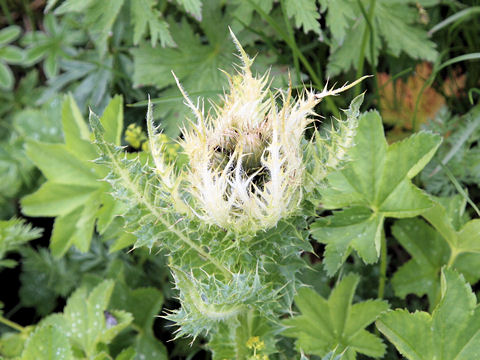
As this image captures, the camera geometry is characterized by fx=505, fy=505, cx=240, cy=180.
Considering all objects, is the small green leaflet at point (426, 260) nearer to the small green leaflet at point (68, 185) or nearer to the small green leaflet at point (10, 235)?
the small green leaflet at point (68, 185)

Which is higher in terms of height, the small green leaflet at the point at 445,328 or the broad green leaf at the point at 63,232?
the small green leaflet at the point at 445,328

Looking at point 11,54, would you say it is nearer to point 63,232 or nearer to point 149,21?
point 149,21

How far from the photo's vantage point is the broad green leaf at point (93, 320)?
6.05 feet

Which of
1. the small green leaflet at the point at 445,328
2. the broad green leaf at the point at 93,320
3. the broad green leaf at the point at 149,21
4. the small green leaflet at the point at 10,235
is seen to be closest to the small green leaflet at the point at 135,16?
the broad green leaf at the point at 149,21

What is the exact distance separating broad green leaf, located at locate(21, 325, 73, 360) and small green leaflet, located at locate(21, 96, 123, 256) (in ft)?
1.56

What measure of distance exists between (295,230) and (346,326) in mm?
608

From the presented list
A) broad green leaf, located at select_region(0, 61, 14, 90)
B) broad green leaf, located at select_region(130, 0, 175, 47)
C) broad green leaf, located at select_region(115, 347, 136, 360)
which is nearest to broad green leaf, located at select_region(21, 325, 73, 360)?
broad green leaf, located at select_region(115, 347, 136, 360)

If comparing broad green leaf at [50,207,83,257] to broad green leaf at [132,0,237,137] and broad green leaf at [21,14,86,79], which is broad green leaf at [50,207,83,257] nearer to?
broad green leaf at [132,0,237,137]

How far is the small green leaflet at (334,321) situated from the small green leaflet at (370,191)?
19 cm

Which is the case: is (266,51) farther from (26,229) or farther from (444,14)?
(26,229)

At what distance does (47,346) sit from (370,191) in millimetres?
1186

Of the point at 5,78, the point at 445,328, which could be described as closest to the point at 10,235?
the point at 5,78

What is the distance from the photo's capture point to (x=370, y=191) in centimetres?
Result: 173

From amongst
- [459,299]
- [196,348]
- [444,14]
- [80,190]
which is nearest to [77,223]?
[80,190]
